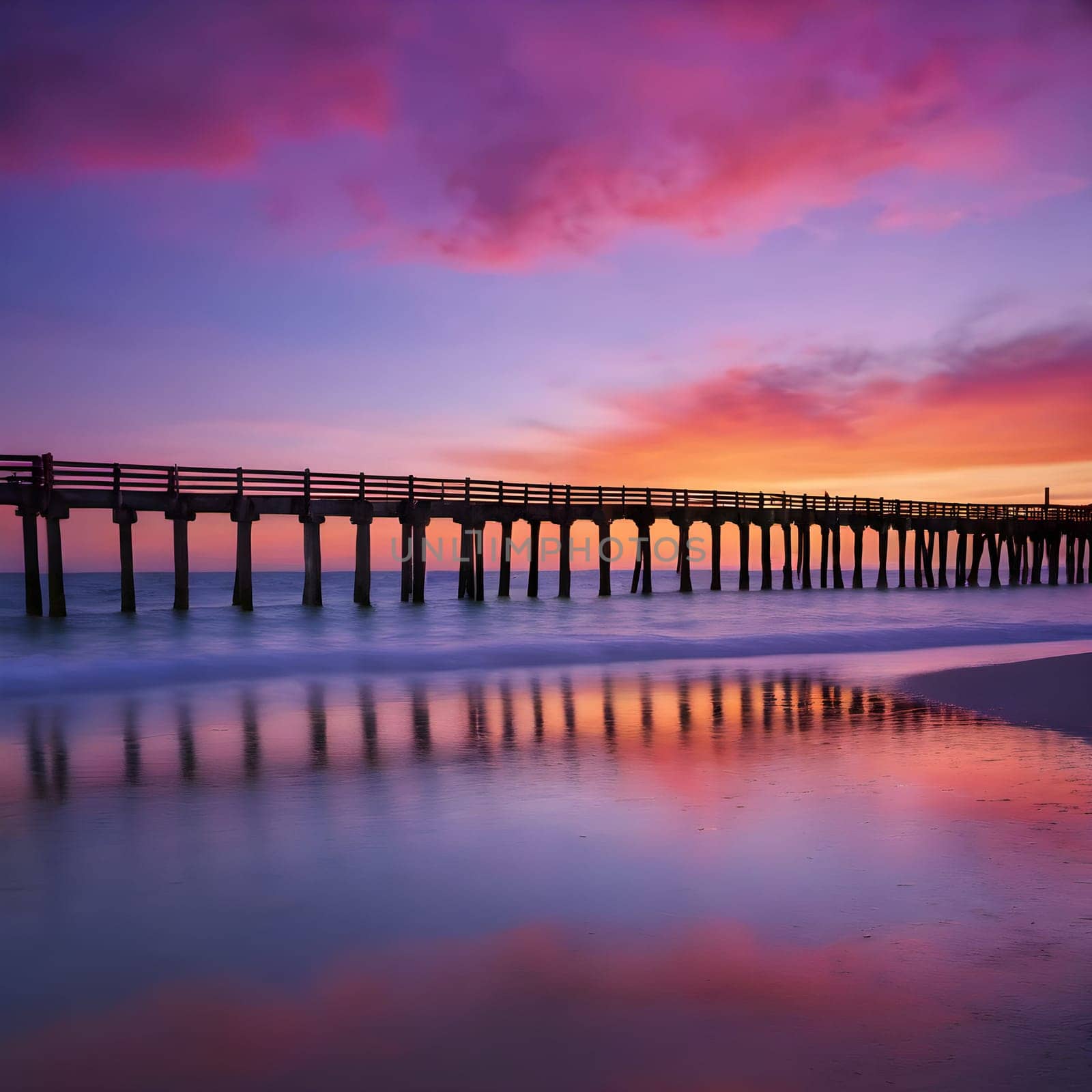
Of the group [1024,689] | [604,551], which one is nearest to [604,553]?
[604,551]

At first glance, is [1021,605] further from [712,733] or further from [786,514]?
[712,733]

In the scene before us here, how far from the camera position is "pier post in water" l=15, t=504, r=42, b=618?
865 inches

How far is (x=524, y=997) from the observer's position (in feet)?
11.6

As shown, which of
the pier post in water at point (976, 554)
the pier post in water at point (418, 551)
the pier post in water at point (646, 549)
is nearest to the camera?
the pier post in water at point (418, 551)

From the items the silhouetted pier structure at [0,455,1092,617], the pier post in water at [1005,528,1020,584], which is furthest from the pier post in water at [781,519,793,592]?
the pier post in water at [1005,528,1020,584]

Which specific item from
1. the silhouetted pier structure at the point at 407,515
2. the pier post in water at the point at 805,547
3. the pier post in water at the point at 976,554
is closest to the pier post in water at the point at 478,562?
the silhouetted pier structure at the point at 407,515

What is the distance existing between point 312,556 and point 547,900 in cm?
2251

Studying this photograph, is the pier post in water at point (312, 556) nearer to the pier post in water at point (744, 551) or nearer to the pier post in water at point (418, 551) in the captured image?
the pier post in water at point (418, 551)

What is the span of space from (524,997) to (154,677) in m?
13.4

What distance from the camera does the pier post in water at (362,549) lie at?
2636cm

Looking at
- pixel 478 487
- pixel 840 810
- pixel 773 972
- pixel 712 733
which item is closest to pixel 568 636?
pixel 478 487

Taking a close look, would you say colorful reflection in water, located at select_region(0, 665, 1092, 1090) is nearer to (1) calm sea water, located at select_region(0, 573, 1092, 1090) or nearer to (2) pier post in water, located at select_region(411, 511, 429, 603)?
(1) calm sea water, located at select_region(0, 573, 1092, 1090)

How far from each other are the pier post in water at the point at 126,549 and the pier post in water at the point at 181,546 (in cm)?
90

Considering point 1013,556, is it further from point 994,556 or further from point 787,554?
point 787,554
